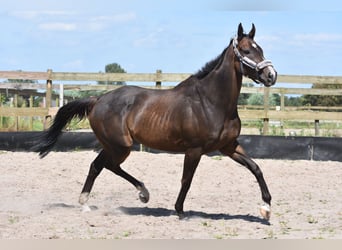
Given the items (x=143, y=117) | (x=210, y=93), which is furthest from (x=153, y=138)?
(x=210, y=93)

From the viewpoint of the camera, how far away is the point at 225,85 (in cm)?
661

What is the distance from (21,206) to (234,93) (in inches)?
119

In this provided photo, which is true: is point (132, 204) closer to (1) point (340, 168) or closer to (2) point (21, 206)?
(2) point (21, 206)

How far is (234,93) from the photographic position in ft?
21.6

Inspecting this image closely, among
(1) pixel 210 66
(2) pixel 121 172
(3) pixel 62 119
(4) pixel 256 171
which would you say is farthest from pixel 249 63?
(3) pixel 62 119

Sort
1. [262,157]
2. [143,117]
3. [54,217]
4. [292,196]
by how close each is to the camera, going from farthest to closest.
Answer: [262,157], [292,196], [143,117], [54,217]

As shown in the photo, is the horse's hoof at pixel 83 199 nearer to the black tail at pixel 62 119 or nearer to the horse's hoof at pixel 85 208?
the horse's hoof at pixel 85 208

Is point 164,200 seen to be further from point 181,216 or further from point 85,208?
point 181,216

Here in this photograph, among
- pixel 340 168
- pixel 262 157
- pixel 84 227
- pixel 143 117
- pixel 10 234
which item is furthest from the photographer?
pixel 262 157

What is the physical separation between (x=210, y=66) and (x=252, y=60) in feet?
2.04

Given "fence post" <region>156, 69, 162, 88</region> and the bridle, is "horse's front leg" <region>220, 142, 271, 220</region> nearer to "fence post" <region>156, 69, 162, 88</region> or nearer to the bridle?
the bridle

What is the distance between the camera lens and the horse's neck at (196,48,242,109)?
6559mm

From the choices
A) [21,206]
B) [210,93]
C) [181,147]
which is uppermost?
[210,93]

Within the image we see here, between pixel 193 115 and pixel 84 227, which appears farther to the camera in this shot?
pixel 193 115
